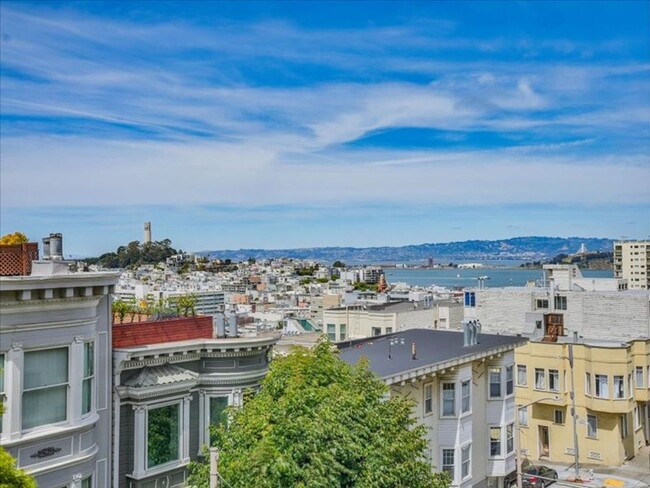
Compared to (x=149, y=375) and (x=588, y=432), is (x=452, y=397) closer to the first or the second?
(x=149, y=375)

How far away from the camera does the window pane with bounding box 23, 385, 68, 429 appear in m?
12.8

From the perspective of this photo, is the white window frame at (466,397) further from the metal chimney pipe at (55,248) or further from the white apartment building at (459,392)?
the metal chimney pipe at (55,248)

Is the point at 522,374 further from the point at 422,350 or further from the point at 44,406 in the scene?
the point at 44,406

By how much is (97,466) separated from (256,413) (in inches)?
137

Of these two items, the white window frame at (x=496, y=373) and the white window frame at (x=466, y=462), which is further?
the white window frame at (x=496, y=373)

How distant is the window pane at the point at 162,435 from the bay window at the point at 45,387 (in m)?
2.52

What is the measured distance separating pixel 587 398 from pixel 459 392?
1766cm

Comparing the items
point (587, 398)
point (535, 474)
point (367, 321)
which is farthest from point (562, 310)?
point (535, 474)

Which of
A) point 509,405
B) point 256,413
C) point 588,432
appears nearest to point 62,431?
point 256,413

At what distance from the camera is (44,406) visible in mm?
13094

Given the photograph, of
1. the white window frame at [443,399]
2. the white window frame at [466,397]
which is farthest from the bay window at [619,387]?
the white window frame at [443,399]

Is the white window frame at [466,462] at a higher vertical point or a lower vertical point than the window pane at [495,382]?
lower

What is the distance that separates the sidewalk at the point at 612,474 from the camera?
34388 millimetres

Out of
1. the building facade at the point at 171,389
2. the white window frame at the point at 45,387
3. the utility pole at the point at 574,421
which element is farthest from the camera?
the utility pole at the point at 574,421
